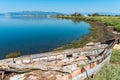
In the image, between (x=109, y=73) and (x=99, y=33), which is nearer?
(x=109, y=73)

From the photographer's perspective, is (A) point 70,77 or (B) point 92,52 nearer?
(A) point 70,77

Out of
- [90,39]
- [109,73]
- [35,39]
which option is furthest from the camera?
[35,39]

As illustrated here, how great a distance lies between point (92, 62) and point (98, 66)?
1.18m

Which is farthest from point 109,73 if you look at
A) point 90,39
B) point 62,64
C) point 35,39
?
point 35,39

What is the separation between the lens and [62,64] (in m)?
13.6

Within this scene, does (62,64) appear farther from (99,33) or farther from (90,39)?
(99,33)

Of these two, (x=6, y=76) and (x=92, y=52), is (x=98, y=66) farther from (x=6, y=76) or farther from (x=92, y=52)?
(x=6, y=76)

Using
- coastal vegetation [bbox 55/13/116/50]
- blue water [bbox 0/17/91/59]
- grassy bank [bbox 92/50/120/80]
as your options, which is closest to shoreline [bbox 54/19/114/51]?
coastal vegetation [bbox 55/13/116/50]

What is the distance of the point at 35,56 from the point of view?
15.1m

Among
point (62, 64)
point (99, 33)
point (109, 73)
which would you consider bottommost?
point (99, 33)

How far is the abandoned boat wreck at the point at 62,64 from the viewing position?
11.5m

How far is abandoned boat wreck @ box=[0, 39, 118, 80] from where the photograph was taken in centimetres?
1154

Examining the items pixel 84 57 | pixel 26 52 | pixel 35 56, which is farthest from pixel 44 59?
pixel 26 52

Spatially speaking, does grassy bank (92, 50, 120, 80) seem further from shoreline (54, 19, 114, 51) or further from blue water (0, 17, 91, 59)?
blue water (0, 17, 91, 59)
